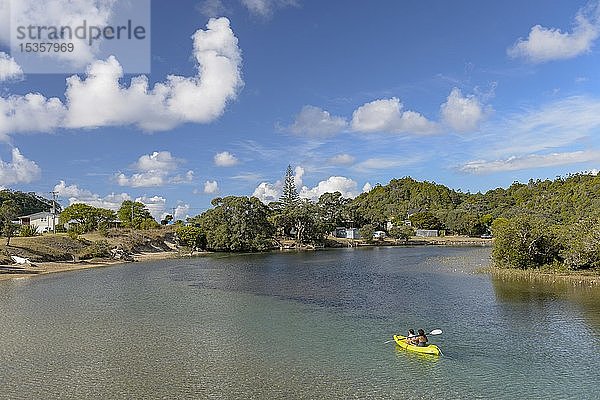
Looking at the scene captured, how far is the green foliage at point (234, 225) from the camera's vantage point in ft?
288

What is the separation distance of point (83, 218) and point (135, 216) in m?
17.7

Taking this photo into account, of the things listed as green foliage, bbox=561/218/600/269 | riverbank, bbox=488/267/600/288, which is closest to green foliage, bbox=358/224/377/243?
riverbank, bbox=488/267/600/288

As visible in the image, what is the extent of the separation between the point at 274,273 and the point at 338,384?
37.0 meters

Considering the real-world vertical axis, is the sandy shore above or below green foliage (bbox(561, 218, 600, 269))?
below

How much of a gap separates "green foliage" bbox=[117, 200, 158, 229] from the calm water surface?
2282 inches

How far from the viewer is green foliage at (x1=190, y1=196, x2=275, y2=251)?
87750 mm

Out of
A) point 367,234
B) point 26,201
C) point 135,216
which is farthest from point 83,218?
point 367,234

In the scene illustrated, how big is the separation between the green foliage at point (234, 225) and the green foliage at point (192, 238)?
106cm

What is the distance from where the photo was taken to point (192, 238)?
88.4 m

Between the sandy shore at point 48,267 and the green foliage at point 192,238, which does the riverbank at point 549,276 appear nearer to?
the sandy shore at point 48,267

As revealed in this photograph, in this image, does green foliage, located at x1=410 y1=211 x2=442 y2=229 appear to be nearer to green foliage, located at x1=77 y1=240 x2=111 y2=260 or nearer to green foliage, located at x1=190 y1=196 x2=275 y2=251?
green foliage, located at x1=190 y1=196 x2=275 y2=251

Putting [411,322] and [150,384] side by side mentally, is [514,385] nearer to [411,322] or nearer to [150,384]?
[411,322]

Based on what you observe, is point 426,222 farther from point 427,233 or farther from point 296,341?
point 296,341

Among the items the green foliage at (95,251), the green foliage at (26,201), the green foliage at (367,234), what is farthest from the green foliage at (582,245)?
the green foliage at (26,201)
